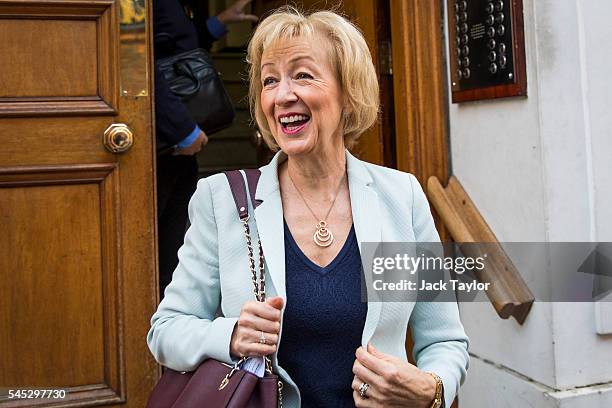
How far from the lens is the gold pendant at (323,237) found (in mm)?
1681

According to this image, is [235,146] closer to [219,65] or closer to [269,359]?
[219,65]

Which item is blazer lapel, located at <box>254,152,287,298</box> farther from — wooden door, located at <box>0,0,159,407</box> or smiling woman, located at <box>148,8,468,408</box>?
wooden door, located at <box>0,0,159,407</box>

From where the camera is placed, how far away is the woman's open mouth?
5.65 feet

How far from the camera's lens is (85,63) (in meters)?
2.47

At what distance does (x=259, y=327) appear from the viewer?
1.44m

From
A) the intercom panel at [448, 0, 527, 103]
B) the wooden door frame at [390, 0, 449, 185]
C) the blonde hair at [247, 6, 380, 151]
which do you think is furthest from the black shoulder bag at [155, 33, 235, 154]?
the blonde hair at [247, 6, 380, 151]

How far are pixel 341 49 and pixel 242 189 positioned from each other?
0.40 meters

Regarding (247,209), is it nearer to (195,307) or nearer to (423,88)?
(195,307)

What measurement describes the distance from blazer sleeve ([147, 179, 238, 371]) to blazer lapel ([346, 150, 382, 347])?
29cm

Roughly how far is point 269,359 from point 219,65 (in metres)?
4.61

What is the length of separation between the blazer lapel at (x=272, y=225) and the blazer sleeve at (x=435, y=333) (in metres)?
0.33

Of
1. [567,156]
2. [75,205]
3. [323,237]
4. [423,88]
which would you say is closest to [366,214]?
[323,237]

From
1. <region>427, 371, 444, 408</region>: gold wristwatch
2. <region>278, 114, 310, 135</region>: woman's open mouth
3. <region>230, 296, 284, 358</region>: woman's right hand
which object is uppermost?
<region>278, 114, 310, 135</region>: woman's open mouth

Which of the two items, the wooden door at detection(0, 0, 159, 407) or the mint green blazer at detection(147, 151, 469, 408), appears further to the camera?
the wooden door at detection(0, 0, 159, 407)
